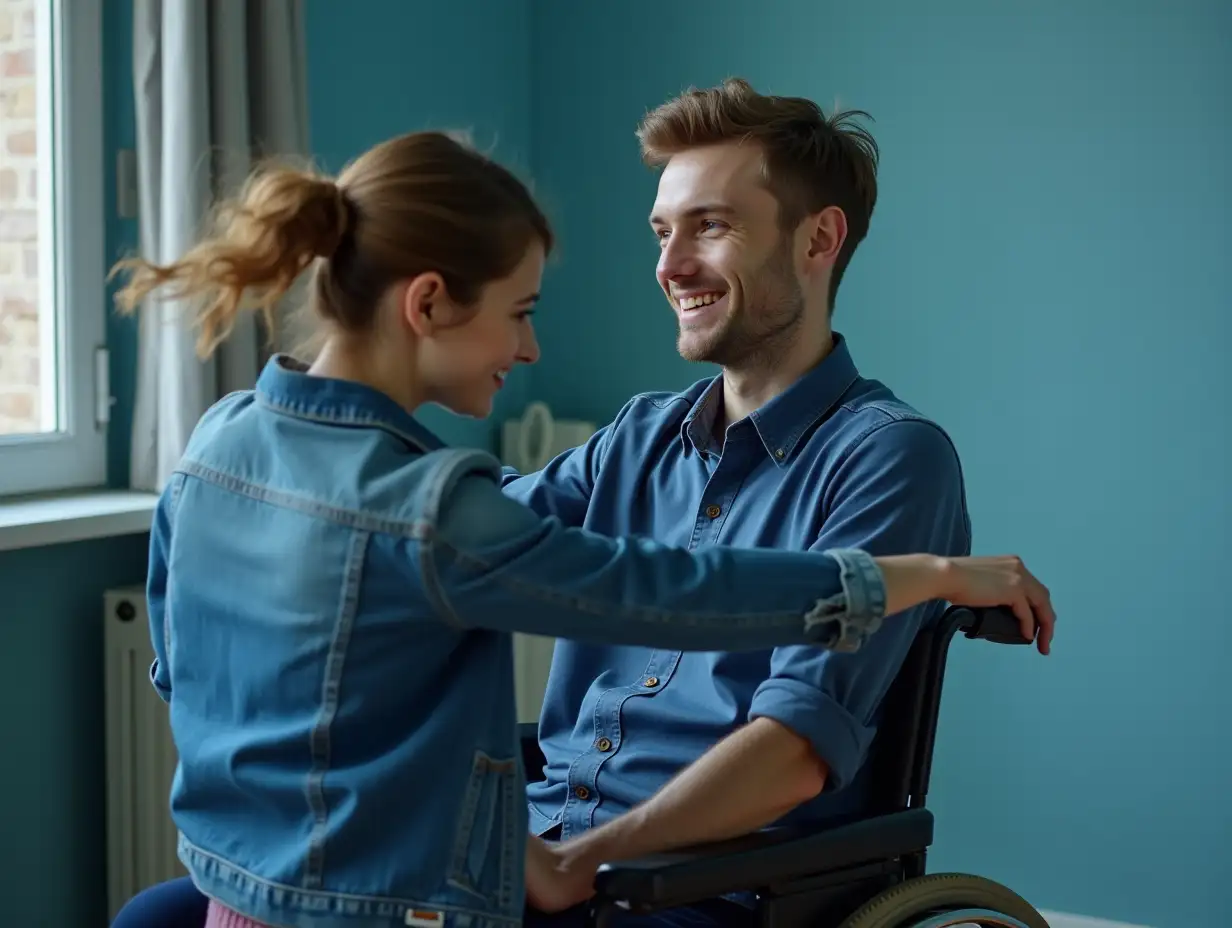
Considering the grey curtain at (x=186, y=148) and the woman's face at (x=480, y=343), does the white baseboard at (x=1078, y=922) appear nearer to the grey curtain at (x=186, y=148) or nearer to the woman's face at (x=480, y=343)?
the grey curtain at (x=186, y=148)

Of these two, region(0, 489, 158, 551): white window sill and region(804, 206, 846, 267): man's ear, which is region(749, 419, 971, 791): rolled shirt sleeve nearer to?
region(804, 206, 846, 267): man's ear

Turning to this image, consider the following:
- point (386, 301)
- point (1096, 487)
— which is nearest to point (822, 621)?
point (386, 301)

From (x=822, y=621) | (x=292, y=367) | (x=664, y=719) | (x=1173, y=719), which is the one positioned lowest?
(x=1173, y=719)

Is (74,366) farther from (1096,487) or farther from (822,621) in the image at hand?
(1096,487)

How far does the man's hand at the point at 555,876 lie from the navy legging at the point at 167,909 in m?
0.34

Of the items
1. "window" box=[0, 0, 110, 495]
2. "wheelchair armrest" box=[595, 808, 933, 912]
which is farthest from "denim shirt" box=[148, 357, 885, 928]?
"window" box=[0, 0, 110, 495]

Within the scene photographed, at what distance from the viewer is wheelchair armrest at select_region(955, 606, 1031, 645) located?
141 centimetres

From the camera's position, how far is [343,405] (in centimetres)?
109

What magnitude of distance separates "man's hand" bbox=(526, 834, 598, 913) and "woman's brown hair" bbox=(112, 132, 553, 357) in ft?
1.52

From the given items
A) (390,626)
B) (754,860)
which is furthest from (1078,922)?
(390,626)

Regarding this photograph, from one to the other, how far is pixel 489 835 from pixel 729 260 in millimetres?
880

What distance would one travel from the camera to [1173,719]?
110 inches

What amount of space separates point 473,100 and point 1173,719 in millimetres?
1959

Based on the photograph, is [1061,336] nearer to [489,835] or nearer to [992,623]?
[992,623]
